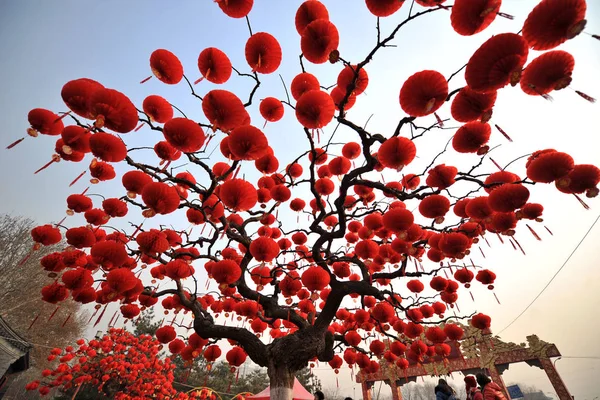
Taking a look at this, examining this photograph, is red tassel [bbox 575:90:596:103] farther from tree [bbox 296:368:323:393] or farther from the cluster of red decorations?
tree [bbox 296:368:323:393]

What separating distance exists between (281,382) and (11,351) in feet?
36.5

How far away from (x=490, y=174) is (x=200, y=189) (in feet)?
15.4

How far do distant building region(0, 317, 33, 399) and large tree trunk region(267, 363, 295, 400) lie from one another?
10.5 metres

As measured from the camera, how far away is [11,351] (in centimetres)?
868

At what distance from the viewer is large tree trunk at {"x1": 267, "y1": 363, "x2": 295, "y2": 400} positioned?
4.09 metres

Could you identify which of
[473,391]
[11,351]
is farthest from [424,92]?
[11,351]

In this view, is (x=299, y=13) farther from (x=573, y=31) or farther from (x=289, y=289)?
(x=289, y=289)

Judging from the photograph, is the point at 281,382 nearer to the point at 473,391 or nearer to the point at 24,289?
the point at 473,391

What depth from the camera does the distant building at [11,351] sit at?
8.34m

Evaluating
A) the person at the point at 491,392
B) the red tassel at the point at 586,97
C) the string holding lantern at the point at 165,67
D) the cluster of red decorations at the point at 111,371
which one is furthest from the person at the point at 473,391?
the cluster of red decorations at the point at 111,371

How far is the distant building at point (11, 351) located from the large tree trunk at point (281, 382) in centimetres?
1055

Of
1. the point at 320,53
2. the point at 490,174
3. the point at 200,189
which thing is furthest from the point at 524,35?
the point at 200,189

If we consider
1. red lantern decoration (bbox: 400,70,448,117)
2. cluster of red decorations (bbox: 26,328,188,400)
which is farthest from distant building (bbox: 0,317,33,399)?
red lantern decoration (bbox: 400,70,448,117)

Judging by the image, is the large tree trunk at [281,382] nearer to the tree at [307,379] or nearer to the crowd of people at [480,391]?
the crowd of people at [480,391]
